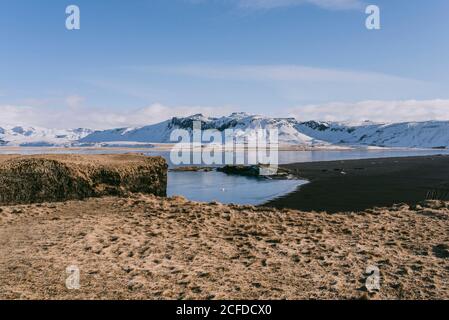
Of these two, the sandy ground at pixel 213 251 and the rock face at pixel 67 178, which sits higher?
the rock face at pixel 67 178

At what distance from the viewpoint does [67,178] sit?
20.4 meters

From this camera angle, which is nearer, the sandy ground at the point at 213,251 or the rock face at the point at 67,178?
the sandy ground at the point at 213,251

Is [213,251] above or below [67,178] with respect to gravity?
below

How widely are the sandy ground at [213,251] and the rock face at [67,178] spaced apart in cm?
152

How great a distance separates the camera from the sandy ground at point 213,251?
913cm

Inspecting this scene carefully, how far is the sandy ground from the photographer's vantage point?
9133 millimetres

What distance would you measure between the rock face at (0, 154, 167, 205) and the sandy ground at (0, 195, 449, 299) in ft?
4.98

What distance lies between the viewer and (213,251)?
12398 millimetres

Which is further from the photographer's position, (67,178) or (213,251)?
(67,178)

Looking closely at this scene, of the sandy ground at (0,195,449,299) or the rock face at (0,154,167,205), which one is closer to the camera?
the sandy ground at (0,195,449,299)

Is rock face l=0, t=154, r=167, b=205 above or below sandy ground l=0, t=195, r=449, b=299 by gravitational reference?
above

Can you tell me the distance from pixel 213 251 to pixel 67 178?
1171cm
